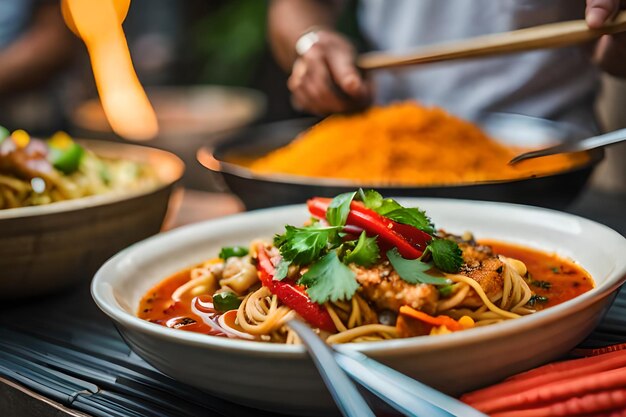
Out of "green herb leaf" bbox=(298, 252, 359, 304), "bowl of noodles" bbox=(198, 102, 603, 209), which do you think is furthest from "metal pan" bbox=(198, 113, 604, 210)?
"green herb leaf" bbox=(298, 252, 359, 304)

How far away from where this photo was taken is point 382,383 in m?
1.00

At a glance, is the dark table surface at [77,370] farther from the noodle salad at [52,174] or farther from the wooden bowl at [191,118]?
the wooden bowl at [191,118]

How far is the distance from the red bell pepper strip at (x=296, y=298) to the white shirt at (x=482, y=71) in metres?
1.89

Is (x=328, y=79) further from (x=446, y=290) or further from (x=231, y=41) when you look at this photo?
(x=231, y=41)

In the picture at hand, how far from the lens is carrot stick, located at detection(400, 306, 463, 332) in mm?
1188

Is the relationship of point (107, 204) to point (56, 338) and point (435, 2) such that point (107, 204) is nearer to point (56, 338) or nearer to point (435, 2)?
point (56, 338)

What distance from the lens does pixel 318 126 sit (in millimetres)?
2822

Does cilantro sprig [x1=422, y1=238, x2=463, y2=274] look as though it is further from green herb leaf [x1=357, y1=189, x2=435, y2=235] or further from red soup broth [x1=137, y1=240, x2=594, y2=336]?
red soup broth [x1=137, y1=240, x2=594, y2=336]

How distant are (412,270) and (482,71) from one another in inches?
87.4

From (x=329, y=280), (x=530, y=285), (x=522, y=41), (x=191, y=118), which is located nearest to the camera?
(x=329, y=280)

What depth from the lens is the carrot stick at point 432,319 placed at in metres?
1.19

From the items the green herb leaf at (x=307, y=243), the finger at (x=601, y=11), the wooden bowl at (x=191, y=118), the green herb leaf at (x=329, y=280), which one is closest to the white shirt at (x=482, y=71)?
the finger at (x=601, y=11)

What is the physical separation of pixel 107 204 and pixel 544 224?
1169 mm

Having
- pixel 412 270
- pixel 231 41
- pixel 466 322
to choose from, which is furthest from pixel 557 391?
pixel 231 41
